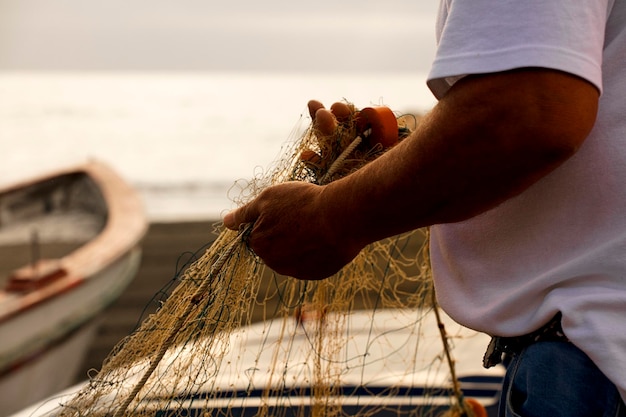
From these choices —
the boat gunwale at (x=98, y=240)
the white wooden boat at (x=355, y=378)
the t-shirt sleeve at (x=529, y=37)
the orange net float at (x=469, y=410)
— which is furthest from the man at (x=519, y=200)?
the boat gunwale at (x=98, y=240)

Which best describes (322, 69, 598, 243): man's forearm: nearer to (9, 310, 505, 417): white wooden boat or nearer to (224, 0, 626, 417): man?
(224, 0, 626, 417): man

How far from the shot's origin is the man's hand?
2.93 ft

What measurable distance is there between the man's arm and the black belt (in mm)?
187

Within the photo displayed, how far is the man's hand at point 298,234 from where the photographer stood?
89 cm

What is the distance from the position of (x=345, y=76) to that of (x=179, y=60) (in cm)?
1506

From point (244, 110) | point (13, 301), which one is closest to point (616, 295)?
point (13, 301)

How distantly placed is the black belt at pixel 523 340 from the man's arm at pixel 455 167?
19 cm

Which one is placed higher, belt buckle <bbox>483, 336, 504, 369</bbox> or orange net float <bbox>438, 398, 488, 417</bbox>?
belt buckle <bbox>483, 336, 504, 369</bbox>

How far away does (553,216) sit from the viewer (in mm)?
841

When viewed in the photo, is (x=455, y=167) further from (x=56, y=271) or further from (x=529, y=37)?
(x=56, y=271)

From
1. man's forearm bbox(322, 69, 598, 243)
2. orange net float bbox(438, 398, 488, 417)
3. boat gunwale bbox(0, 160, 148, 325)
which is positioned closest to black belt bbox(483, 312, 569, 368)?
man's forearm bbox(322, 69, 598, 243)

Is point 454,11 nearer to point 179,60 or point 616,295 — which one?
point 616,295

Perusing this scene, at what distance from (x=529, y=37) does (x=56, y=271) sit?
13.5ft

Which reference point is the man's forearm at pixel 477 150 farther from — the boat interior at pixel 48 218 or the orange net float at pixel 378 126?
the boat interior at pixel 48 218
